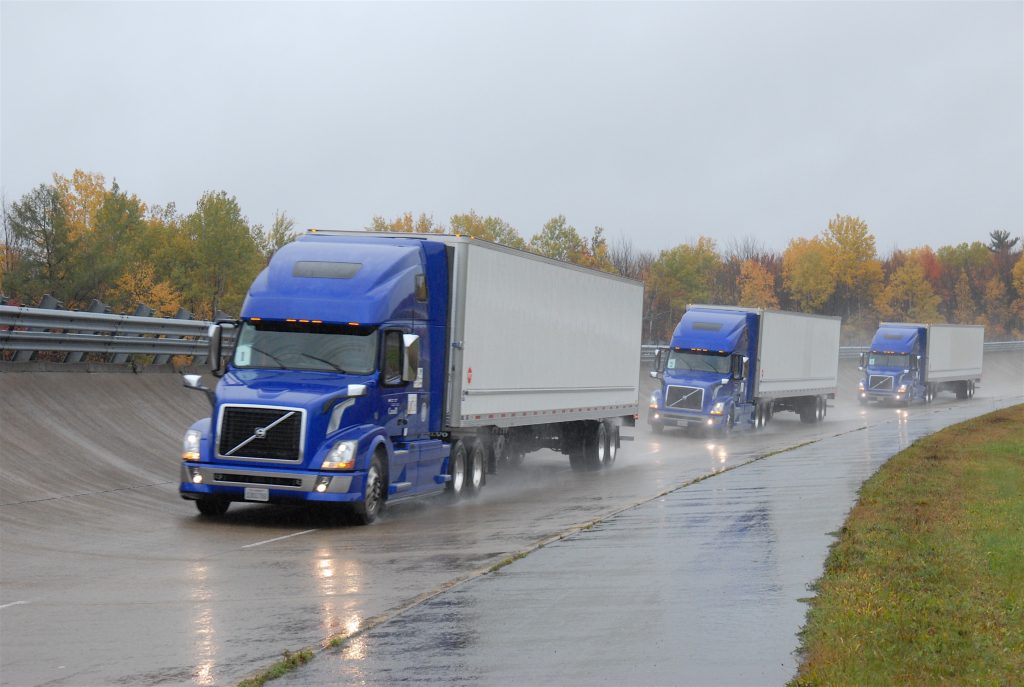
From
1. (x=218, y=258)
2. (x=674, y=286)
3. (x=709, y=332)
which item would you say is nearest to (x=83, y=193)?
(x=218, y=258)

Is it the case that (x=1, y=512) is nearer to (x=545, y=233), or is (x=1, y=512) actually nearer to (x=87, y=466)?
(x=87, y=466)

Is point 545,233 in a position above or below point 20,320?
above

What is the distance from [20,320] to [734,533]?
10.8 m

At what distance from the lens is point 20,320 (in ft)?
63.0

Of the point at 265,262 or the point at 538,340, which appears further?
the point at 265,262

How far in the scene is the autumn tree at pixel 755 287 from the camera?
12108 centimetres

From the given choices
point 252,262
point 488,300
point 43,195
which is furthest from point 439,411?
point 252,262

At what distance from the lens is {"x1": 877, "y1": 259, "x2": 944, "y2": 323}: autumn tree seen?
121m

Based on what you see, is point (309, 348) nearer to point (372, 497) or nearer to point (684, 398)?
point (372, 497)

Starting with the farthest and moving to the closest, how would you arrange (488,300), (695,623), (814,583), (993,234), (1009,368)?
1. (993,234)
2. (1009,368)
3. (488,300)
4. (814,583)
5. (695,623)

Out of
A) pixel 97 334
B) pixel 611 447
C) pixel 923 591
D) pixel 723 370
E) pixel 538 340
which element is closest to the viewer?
pixel 923 591

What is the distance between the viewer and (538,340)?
2294 cm

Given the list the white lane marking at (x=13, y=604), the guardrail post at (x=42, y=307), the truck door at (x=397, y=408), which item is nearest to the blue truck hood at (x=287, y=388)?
the truck door at (x=397, y=408)

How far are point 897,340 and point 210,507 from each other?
48989mm
